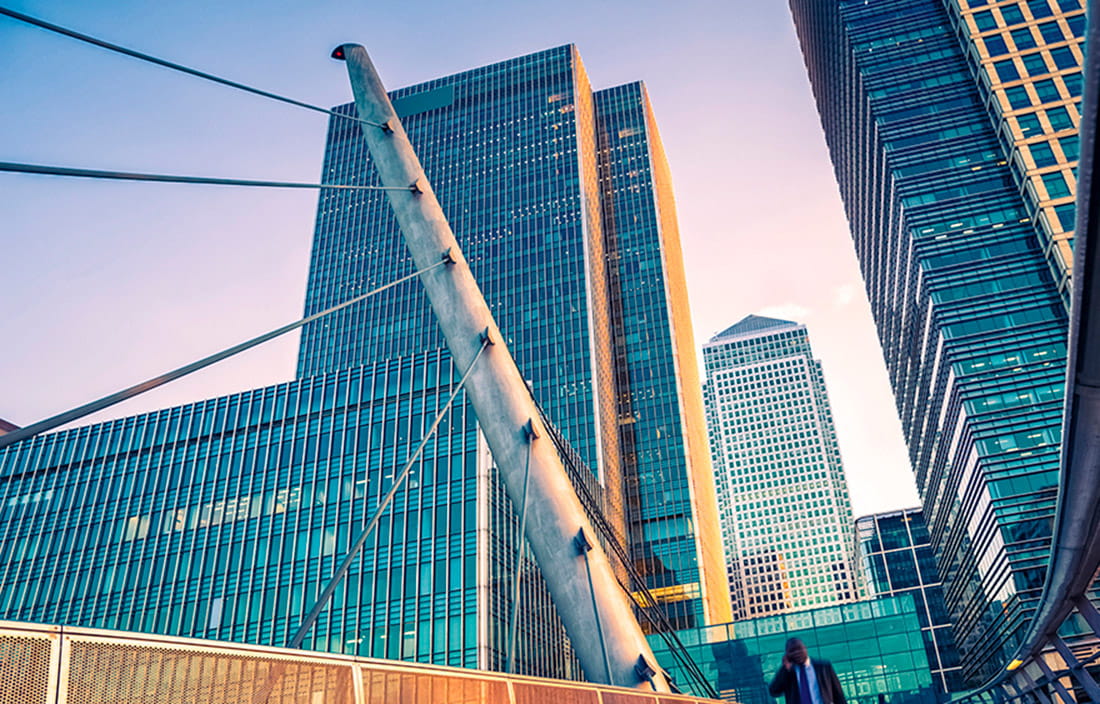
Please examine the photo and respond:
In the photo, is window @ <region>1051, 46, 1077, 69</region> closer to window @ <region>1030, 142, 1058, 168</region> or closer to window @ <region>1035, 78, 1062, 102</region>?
window @ <region>1035, 78, 1062, 102</region>

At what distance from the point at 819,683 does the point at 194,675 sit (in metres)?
4.10

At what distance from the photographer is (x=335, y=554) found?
55469mm

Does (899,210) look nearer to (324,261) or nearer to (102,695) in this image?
(324,261)

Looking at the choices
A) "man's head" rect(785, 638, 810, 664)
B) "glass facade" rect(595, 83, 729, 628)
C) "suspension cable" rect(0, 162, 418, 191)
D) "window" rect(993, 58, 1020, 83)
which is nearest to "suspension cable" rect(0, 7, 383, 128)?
"suspension cable" rect(0, 162, 418, 191)

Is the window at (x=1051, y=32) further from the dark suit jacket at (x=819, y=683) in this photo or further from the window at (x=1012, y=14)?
the dark suit jacket at (x=819, y=683)

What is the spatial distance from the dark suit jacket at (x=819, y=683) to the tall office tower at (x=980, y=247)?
66.4 metres

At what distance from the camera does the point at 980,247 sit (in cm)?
7781

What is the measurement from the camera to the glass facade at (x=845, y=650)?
52.1 meters

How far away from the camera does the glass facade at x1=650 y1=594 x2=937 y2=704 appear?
52.1 meters

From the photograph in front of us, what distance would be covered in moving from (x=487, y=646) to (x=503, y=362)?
39769mm

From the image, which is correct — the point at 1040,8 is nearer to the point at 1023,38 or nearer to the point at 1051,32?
the point at 1051,32

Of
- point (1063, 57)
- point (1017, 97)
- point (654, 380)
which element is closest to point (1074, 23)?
point (1063, 57)

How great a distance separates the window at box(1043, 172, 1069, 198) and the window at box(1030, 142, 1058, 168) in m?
1.21

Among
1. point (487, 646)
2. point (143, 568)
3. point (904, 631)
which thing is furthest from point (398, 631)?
point (904, 631)
